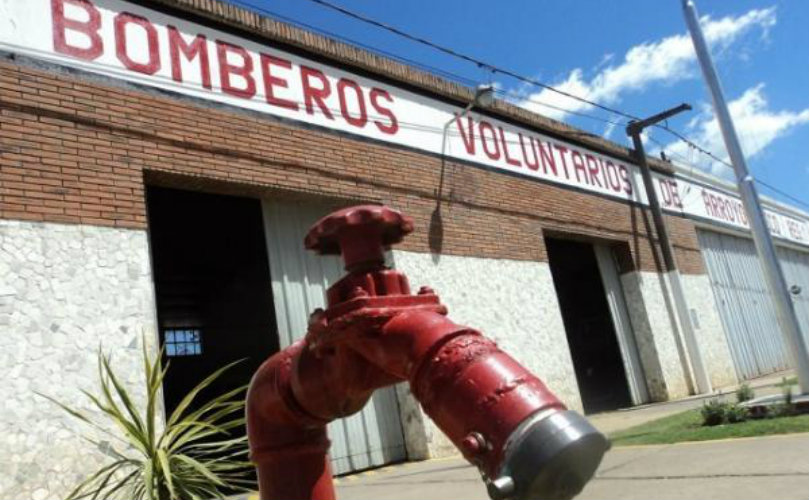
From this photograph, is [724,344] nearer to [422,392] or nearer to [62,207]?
[62,207]

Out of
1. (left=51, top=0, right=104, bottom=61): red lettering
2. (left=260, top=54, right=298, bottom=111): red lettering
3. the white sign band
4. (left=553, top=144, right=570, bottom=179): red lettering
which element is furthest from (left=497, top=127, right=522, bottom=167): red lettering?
(left=51, top=0, right=104, bottom=61): red lettering

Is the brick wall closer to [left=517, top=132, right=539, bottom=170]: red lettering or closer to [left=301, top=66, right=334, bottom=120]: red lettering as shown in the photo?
[left=301, top=66, right=334, bottom=120]: red lettering

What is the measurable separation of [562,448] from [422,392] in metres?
0.31

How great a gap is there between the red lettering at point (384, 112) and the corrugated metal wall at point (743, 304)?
10875 millimetres

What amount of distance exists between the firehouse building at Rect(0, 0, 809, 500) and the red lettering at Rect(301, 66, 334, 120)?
0.03 metres

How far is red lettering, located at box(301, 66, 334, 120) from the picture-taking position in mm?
8047

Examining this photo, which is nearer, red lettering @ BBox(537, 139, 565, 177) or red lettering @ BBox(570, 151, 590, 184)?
red lettering @ BBox(537, 139, 565, 177)

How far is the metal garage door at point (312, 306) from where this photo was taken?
759 cm

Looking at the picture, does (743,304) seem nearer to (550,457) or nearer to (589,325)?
(589,325)

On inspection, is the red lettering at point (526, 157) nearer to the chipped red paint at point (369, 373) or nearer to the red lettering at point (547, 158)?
the red lettering at point (547, 158)

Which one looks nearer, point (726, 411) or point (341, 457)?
point (726, 411)

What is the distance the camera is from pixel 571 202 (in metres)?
12.3

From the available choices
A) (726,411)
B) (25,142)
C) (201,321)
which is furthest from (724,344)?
(25,142)

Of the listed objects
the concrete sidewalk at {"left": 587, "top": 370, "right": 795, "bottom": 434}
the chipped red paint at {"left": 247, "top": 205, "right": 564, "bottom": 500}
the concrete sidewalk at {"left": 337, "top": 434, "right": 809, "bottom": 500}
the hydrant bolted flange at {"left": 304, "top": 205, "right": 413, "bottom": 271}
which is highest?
the hydrant bolted flange at {"left": 304, "top": 205, "right": 413, "bottom": 271}
